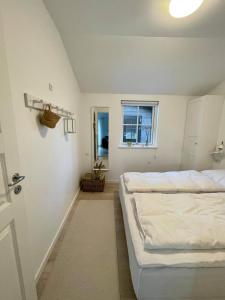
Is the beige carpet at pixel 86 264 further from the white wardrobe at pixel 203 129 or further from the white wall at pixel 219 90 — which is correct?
the white wall at pixel 219 90

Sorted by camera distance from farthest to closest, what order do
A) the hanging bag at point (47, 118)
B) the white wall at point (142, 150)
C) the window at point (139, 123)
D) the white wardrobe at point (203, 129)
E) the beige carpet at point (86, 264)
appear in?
the window at point (139, 123) < the white wall at point (142, 150) < the white wardrobe at point (203, 129) < the hanging bag at point (47, 118) < the beige carpet at point (86, 264)

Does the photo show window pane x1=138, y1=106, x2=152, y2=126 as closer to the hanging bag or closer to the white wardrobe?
the white wardrobe

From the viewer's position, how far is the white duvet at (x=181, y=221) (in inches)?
45.6

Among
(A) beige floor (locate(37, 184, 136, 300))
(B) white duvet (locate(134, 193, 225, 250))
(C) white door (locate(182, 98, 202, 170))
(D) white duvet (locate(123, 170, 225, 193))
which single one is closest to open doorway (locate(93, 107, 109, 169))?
(D) white duvet (locate(123, 170, 225, 193))

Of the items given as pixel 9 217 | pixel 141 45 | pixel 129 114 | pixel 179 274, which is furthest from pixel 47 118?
pixel 129 114

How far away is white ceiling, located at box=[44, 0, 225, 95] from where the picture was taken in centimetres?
159

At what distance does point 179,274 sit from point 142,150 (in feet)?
8.91

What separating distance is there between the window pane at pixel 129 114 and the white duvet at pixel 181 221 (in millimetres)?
2148

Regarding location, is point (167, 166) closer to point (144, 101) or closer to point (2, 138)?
point (144, 101)

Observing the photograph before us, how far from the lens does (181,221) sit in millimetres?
1384

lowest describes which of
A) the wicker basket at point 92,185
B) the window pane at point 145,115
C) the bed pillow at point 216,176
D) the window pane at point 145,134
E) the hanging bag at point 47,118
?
the wicker basket at point 92,185

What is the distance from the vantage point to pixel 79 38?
208 centimetres

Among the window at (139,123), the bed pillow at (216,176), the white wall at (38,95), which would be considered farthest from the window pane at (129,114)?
the bed pillow at (216,176)

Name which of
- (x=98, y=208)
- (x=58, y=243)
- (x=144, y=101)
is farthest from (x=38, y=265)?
(x=144, y=101)
